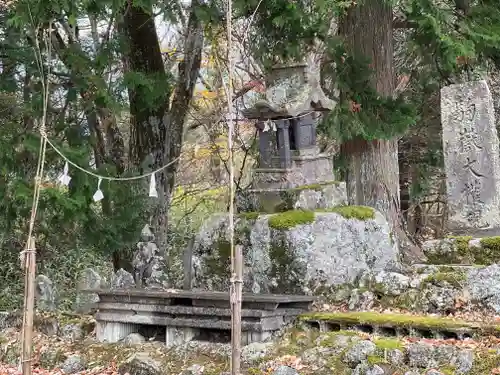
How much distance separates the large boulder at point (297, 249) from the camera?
23.6ft

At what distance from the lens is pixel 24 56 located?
906 cm

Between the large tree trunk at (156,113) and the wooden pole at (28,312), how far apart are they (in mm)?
4537

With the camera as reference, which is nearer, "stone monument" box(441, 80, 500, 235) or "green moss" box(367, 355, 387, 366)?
"green moss" box(367, 355, 387, 366)

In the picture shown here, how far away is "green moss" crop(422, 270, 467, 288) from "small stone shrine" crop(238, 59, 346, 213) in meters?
1.50

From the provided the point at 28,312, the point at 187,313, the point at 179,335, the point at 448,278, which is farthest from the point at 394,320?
the point at 28,312

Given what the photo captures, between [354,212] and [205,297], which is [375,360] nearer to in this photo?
[205,297]

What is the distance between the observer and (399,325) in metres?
6.17

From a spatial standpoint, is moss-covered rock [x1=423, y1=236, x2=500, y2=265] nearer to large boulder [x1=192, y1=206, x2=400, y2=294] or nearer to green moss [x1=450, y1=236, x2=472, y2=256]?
green moss [x1=450, y1=236, x2=472, y2=256]

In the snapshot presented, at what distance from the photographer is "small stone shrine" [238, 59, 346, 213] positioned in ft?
25.1

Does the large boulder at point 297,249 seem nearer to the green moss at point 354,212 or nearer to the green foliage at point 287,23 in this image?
the green moss at point 354,212

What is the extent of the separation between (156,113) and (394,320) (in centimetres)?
598

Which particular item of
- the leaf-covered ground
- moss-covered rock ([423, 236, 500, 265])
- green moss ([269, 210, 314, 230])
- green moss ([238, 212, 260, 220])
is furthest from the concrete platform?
moss-covered rock ([423, 236, 500, 265])

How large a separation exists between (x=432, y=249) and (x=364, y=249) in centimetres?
72

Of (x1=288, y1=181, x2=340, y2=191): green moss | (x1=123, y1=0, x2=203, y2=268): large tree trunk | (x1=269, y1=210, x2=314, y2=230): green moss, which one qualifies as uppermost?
(x1=123, y1=0, x2=203, y2=268): large tree trunk
